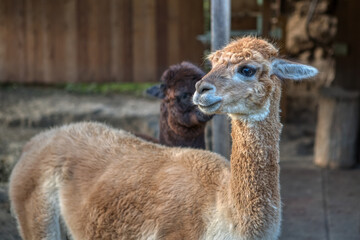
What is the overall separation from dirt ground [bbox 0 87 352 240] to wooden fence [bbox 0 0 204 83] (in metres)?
0.70

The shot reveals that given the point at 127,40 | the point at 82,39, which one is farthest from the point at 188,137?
the point at 82,39

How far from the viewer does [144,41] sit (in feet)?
34.2

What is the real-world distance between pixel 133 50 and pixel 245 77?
7.41 m

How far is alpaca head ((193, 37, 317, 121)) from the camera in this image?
3164mm

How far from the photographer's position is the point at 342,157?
27.0ft

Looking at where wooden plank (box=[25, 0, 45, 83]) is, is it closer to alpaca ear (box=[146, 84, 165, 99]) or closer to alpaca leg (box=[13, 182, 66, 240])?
alpaca ear (box=[146, 84, 165, 99])

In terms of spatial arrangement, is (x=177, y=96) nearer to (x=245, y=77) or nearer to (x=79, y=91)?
(x=245, y=77)

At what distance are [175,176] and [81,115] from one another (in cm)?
527

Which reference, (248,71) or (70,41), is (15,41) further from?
(248,71)

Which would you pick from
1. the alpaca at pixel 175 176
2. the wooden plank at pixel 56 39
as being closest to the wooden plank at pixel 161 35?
the wooden plank at pixel 56 39

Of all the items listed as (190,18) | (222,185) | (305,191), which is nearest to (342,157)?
(305,191)

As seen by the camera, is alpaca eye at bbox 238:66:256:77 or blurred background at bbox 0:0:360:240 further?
blurred background at bbox 0:0:360:240

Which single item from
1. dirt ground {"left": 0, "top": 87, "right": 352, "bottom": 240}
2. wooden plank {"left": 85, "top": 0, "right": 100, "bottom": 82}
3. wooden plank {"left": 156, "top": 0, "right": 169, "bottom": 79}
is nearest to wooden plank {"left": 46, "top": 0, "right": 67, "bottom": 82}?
wooden plank {"left": 85, "top": 0, "right": 100, "bottom": 82}

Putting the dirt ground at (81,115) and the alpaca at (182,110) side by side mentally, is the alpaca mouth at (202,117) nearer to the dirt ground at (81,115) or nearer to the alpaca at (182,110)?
the alpaca at (182,110)
